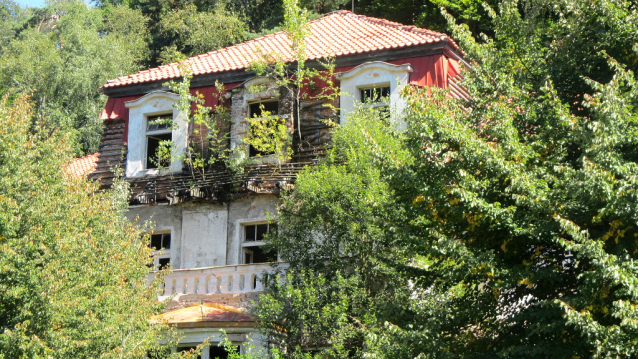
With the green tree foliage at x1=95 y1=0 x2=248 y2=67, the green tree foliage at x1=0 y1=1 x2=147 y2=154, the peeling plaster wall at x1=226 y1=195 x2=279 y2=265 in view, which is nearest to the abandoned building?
the peeling plaster wall at x1=226 y1=195 x2=279 y2=265

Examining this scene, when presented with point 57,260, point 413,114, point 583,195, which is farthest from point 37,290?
point 583,195

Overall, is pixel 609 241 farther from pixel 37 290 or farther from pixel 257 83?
pixel 257 83

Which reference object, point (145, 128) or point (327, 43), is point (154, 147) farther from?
point (327, 43)

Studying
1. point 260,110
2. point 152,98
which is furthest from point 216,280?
point 152,98

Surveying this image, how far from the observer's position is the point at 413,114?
12.3 m

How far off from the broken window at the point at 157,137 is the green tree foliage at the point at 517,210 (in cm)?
829

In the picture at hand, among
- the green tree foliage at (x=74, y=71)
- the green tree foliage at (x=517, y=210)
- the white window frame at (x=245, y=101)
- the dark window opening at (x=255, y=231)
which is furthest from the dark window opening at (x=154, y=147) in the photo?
the green tree foliage at (x=74, y=71)

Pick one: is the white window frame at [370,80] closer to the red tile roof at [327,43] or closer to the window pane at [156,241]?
the red tile roof at [327,43]

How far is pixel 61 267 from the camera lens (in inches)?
596

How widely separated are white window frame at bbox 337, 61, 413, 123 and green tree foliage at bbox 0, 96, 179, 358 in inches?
244

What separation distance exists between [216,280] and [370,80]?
631cm

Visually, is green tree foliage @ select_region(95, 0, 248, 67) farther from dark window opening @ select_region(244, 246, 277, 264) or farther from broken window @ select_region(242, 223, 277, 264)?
dark window opening @ select_region(244, 246, 277, 264)

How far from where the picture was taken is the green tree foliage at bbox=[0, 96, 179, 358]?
14469mm

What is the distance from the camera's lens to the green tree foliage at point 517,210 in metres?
10.5
